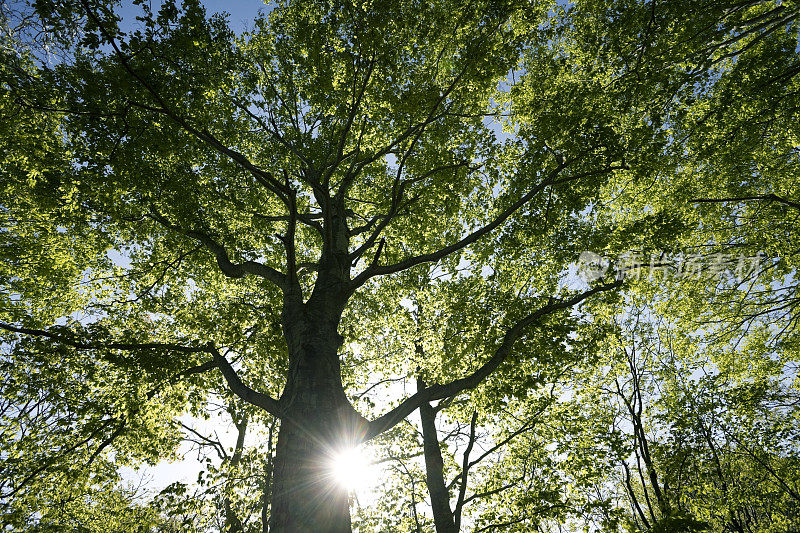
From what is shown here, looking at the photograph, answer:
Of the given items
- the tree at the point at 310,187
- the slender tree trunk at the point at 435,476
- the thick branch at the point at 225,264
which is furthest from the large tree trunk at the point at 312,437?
the slender tree trunk at the point at 435,476

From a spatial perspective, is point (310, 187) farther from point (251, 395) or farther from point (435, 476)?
point (435, 476)

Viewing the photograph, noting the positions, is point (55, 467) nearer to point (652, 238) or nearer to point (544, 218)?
point (544, 218)

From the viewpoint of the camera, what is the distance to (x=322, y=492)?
158 inches

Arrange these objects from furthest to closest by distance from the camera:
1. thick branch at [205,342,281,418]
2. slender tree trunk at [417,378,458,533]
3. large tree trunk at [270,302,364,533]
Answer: slender tree trunk at [417,378,458,533] → thick branch at [205,342,281,418] → large tree trunk at [270,302,364,533]

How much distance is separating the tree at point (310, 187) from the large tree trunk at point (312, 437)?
30mm

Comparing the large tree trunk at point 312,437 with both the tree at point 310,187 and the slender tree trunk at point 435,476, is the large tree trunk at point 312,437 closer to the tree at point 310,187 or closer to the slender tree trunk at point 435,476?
the tree at point 310,187

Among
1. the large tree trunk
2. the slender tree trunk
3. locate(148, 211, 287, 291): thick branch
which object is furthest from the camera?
the slender tree trunk

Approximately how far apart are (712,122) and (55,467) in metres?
15.9

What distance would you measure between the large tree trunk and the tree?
3 centimetres

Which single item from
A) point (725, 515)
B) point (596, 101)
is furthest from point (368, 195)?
point (725, 515)

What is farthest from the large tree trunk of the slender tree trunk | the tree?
the slender tree trunk

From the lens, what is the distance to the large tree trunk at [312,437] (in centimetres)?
393

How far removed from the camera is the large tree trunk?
155 inches

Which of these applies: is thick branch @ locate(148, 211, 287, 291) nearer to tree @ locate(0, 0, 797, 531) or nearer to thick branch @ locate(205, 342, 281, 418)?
tree @ locate(0, 0, 797, 531)
